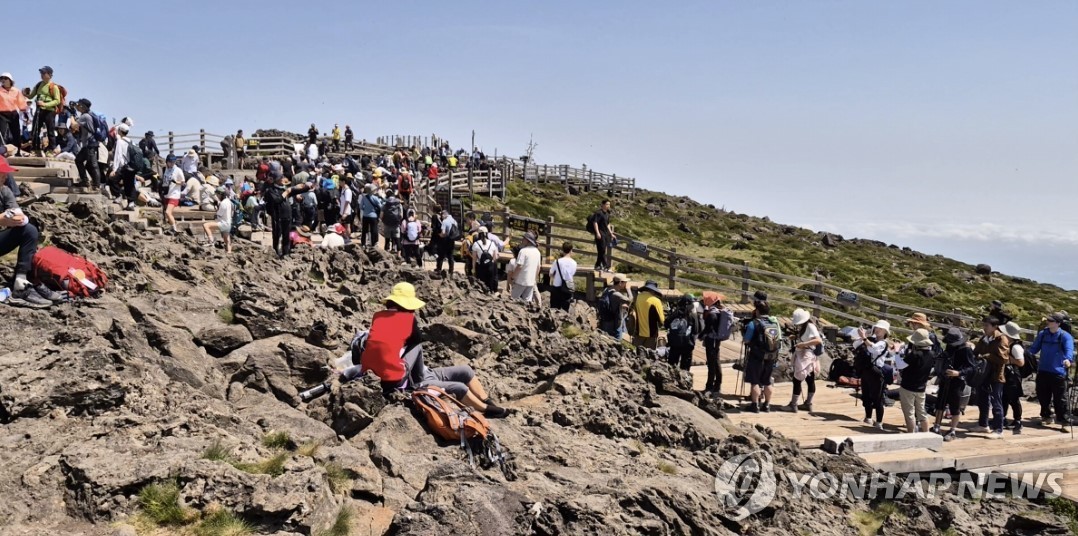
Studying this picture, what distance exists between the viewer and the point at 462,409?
307 inches

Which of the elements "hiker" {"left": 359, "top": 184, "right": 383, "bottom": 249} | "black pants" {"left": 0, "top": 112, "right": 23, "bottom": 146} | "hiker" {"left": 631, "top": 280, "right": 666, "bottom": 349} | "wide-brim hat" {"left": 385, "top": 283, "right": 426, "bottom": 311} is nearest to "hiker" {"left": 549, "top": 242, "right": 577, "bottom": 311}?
"hiker" {"left": 631, "top": 280, "right": 666, "bottom": 349}

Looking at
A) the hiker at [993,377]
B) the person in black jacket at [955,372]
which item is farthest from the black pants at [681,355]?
the hiker at [993,377]

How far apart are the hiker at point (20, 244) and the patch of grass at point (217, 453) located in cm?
368

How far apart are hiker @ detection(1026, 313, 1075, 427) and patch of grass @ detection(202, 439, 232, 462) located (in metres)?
12.0

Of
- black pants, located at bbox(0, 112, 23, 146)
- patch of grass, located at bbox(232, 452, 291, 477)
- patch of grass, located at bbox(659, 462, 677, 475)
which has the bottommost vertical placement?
patch of grass, located at bbox(659, 462, 677, 475)

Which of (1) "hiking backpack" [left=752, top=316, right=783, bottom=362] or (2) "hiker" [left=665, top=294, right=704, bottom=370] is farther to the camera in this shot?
(2) "hiker" [left=665, top=294, right=704, bottom=370]

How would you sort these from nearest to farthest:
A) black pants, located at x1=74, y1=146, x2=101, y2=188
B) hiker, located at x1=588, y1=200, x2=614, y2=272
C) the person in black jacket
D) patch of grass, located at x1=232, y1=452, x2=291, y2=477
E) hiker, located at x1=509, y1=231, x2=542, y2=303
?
patch of grass, located at x1=232, y1=452, x2=291, y2=477 → the person in black jacket → hiker, located at x1=509, y1=231, x2=542, y2=303 → black pants, located at x1=74, y1=146, x2=101, y2=188 → hiker, located at x1=588, y1=200, x2=614, y2=272

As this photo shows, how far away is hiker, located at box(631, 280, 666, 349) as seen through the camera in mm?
13883

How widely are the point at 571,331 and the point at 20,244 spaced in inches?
283

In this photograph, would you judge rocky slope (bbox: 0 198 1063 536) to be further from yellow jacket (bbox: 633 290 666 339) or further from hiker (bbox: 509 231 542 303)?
hiker (bbox: 509 231 542 303)

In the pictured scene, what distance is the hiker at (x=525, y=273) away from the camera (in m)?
15.5

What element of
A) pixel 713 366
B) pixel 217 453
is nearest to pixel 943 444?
pixel 713 366

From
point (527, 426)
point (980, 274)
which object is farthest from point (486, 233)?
point (980, 274)

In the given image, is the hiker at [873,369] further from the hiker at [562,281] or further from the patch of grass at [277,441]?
the patch of grass at [277,441]
